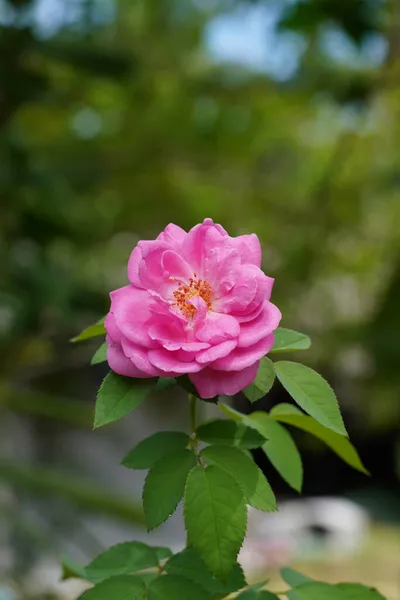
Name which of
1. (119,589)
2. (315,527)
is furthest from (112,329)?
(315,527)

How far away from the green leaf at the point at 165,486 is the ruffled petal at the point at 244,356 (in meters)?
0.06

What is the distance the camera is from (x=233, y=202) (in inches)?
112

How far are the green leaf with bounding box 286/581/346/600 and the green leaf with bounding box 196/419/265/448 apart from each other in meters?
0.09

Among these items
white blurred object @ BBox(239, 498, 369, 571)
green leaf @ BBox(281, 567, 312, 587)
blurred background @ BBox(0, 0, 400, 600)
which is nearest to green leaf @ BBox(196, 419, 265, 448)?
green leaf @ BBox(281, 567, 312, 587)

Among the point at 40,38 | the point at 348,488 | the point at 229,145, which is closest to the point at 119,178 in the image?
the point at 229,145

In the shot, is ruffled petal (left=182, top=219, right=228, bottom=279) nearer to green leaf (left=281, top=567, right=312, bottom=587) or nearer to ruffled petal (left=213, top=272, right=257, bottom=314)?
ruffled petal (left=213, top=272, right=257, bottom=314)

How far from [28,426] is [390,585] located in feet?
7.33

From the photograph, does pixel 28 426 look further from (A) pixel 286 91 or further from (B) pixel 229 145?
(A) pixel 286 91

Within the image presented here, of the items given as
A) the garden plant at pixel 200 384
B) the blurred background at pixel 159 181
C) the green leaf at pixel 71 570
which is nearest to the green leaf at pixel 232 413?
the garden plant at pixel 200 384

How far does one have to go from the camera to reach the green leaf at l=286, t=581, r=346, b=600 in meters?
0.40

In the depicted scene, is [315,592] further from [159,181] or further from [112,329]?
[159,181]

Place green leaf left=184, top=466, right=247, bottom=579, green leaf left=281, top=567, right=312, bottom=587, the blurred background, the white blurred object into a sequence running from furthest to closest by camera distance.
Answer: the white blurred object, the blurred background, green leaf left=281, top=567, right=312, bottom=587, green leaf left=184, top=466, right=247, bottom=579

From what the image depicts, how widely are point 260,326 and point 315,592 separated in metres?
0.16

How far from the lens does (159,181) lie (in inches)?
103
